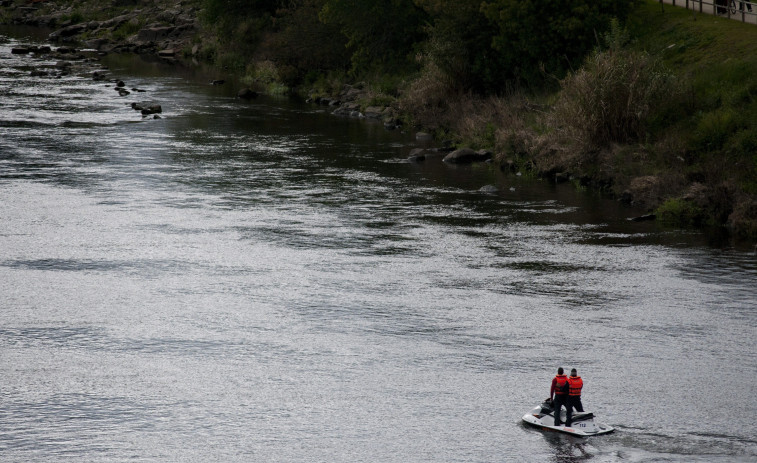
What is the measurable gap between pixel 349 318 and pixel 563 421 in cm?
818

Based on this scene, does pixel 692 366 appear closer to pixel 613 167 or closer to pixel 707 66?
pixel 613 167

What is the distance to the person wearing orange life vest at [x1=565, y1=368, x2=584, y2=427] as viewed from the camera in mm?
18766

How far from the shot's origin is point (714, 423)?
20125mm

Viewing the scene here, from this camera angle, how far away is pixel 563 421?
19219 millimetres

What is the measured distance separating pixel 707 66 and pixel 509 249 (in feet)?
64.7

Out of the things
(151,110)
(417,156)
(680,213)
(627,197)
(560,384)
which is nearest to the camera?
(560,384)

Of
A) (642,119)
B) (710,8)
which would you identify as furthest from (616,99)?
(710,8)

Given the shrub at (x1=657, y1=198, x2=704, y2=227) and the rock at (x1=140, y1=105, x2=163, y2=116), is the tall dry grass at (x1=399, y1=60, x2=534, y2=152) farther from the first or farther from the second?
the rock at (x1=140, y1=105, x2=163, y2=116)

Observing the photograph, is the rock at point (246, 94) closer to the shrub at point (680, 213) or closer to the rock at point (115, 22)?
the shrub at point (680, 213)

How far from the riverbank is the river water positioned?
1789 millimetres

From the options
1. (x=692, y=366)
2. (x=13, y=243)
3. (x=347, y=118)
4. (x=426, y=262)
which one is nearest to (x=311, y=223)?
(x=426, y=262)

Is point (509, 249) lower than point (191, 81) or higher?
lower

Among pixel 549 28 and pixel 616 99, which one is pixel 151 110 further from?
pixel 616 99

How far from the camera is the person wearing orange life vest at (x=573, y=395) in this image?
18.8m
